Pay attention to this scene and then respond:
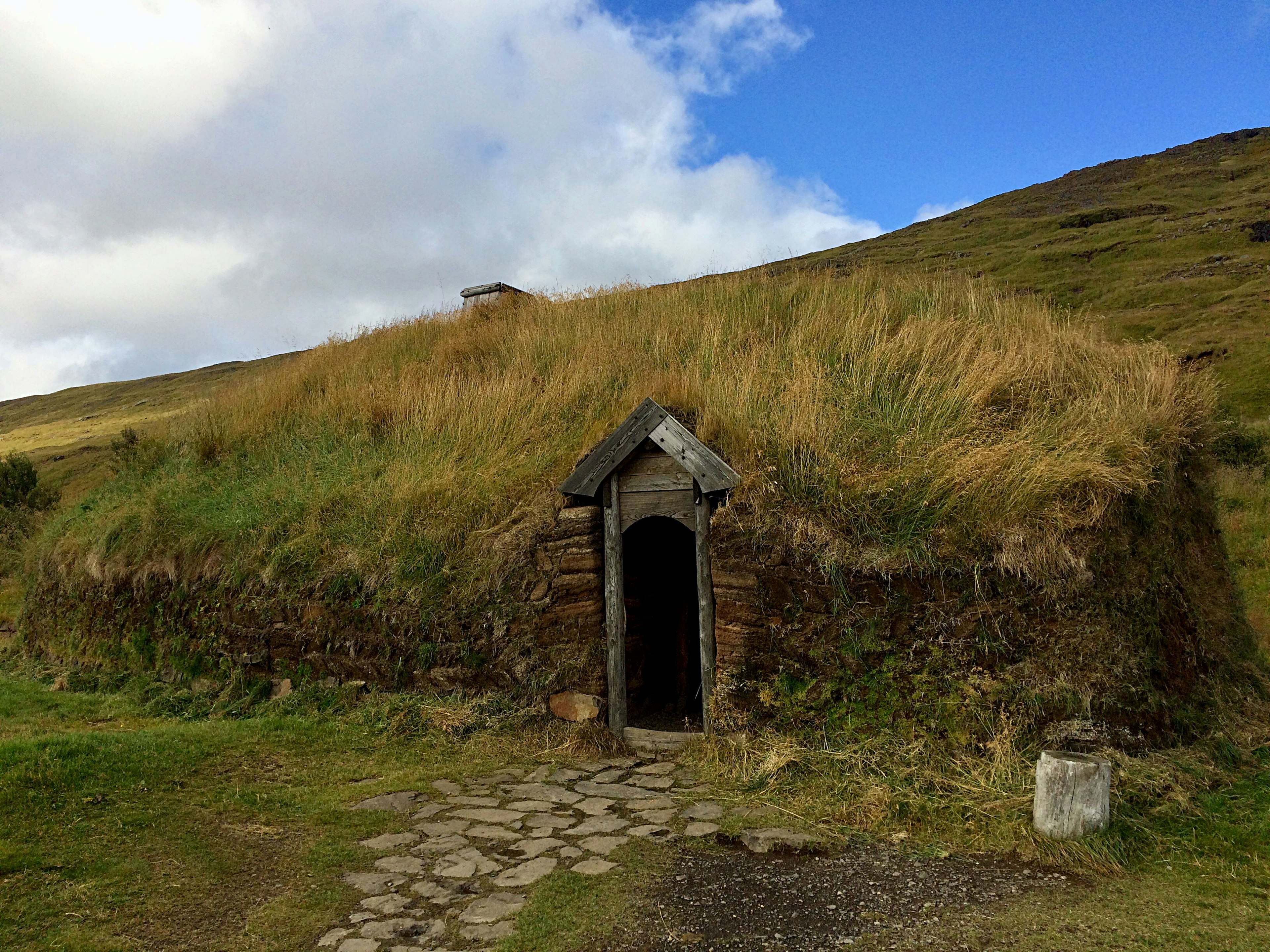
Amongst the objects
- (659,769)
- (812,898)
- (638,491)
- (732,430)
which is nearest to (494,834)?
(659,769)

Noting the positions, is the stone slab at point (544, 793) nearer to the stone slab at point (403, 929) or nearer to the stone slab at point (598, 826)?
the stone slab at point (598, 826)

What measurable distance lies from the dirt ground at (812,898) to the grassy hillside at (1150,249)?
7389 millimetres

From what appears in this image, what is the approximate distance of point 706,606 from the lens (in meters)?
7.60

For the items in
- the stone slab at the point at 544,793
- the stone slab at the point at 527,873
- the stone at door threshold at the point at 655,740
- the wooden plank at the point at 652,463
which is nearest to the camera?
the stone slab at the point at 527,873

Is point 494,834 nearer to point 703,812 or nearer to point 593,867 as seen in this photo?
point 593,867

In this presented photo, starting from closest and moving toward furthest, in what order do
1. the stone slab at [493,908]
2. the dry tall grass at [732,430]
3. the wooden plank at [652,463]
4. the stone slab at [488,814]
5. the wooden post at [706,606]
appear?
the stone slab at [493,908] → the stone slab at [488,814] → the dry tall grass at [732,430] → the wooden post at [706,606] → the wooden plank at [652,463]

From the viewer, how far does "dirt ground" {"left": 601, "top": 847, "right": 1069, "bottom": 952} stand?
4.27m

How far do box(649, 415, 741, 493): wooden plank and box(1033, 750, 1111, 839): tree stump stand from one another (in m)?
3.35

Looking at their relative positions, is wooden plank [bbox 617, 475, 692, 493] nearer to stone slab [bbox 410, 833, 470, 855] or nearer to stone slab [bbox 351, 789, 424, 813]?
stone slab [bbox 351, 789, 424, 813]

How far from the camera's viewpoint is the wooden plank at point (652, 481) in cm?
795

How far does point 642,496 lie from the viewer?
320 inches

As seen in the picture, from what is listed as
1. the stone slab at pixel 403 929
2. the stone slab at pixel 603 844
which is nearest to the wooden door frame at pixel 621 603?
the stone slab at pixel 603 844

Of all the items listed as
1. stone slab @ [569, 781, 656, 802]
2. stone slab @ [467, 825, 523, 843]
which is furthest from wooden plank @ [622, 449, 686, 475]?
stone slab @ [467, 825, 523, 843]

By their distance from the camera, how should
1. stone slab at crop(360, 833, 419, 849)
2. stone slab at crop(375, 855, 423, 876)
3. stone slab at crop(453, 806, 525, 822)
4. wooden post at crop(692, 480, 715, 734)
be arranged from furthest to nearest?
1. wooden post at crop(692, 480, 715, 734)
2. stone slab at crop(453, 806, 525, 822)
3. stone slab at crop(360, 833, 419, 849)
4. stone slab at crop(375, 855, 423, 876)
